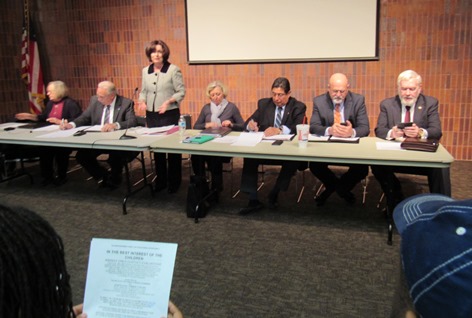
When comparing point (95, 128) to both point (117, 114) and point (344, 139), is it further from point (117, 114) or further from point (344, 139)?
point (344, 139)

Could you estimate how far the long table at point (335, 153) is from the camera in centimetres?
278

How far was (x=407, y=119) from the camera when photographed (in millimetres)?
3559

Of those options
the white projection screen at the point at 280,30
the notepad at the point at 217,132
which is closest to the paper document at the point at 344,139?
the notepad at the point at 217,132

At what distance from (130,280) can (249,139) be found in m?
2.57

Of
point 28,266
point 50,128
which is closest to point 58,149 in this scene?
point 50,128

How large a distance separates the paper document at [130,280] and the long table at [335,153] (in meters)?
2.12

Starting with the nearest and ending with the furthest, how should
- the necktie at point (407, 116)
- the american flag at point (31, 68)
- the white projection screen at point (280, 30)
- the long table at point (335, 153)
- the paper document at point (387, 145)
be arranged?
1. the long table at point (335, 153)
2. the paper document at point (387, 145)
3. the necktie at point (407, 116)
4. the white projection screen at point (280, 30)
5. the american flag at point (31, 68)

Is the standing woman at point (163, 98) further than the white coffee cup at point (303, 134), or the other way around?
the standing woman at point (163, 98)

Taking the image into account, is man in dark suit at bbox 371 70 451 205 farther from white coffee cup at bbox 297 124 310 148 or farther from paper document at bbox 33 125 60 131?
paper document at bbox 33 125 60 131

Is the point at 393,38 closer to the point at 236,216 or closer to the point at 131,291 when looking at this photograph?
the point at 236,216

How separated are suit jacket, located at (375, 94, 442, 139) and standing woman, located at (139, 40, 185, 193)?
1.93 meters

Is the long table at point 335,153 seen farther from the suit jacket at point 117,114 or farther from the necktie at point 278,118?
the suit jacket at point 117,114

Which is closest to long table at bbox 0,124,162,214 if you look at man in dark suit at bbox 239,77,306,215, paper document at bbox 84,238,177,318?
man in dark suit at bbox 239,77,306,215

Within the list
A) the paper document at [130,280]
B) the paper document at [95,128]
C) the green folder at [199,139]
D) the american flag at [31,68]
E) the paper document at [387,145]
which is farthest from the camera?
the american flag at [31,68]
